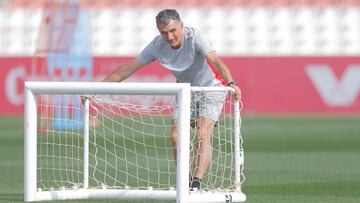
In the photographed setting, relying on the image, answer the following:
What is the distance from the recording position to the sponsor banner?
24.9 m

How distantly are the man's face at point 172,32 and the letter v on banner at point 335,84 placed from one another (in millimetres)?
16263

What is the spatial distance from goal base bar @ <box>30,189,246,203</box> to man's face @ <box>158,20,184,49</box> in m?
1.28

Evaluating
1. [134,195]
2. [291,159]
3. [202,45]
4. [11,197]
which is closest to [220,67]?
[202,45]

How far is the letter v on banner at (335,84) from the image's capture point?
24.9m

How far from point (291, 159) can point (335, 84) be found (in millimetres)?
11142

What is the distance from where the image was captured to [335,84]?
25.0 meters

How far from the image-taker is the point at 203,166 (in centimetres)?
914

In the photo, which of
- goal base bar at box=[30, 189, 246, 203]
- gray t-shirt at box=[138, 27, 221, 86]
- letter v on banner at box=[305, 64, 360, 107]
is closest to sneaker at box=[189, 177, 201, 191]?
goal base bar at box=[30, 189, 246, 203]

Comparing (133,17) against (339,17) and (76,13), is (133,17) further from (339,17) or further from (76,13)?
(76,13)

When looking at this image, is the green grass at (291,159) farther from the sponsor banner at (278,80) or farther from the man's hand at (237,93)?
the sponsor banner at (278,80)

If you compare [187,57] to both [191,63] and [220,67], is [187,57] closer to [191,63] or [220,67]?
[191,63]

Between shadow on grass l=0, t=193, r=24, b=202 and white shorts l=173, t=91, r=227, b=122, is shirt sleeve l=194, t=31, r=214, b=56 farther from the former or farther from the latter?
shadow on grass l=0, t=193, r=24, b=202

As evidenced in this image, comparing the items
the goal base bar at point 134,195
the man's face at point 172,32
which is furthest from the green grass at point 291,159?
the man's face at point 172,32

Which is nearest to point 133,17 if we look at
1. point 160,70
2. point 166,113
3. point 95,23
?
point 95,23
